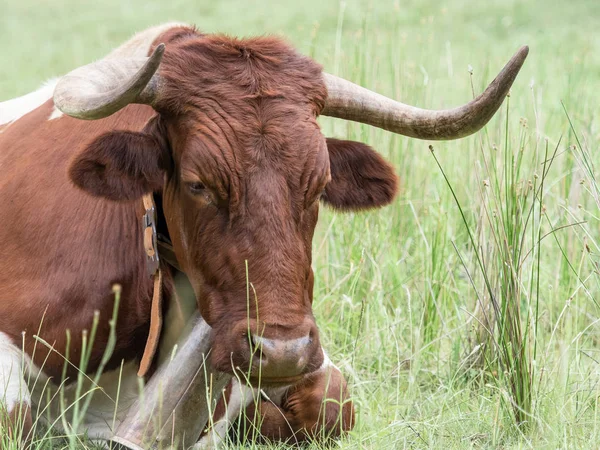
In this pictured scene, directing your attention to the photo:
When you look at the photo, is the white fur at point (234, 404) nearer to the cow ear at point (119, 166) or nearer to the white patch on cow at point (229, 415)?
the white patch on cow at point (229, 415)

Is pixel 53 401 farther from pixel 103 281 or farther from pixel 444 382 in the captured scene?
pixel 444 382

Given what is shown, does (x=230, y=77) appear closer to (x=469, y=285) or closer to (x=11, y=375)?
(x=11, y=375)

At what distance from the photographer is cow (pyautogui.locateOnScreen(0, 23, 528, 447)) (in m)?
3.80

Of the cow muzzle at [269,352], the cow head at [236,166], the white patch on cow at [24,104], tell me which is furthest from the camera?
the white patch on cow at [24,104]

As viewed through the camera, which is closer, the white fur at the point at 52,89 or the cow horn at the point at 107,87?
the cow horn at the point at 107,87

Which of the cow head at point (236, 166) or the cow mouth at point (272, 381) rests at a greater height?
the cow head at point (236, 166)

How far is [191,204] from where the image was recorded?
3992 mm

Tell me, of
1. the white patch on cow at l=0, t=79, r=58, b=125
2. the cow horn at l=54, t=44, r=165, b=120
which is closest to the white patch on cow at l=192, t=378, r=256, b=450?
the cow horn at l=54, t=44, r=165, b=120

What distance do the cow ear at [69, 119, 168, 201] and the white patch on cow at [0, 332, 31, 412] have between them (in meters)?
0.74

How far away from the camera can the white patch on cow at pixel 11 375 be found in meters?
4.04

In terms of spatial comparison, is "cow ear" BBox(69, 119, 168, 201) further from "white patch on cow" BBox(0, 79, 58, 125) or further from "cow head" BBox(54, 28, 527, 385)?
"white patch on cow" BBox(0, 79, 58, 125)

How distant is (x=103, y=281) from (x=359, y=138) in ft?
9.30

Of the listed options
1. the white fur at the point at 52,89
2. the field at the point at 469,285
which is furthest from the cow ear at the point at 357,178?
the white fur at the point at 52,89

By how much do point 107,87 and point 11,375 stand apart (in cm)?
121
